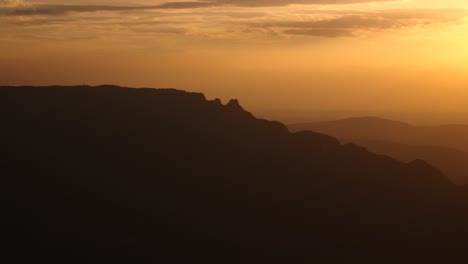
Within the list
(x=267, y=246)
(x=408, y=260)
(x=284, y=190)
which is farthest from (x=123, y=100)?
(x=408, y=260)

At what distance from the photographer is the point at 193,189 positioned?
131250 mm

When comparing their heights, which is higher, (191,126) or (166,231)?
(191,126)

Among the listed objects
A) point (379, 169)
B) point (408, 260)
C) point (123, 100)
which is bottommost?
point (408, 260)

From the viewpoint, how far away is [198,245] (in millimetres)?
115812

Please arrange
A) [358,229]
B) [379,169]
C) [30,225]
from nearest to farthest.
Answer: [30,225]
[358,229]
[379,169]

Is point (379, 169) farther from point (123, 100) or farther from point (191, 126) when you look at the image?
point (123, 100)

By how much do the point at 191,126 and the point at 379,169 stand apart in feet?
122

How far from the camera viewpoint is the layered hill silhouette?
4582 inches

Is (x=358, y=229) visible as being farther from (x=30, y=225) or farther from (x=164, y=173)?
(x=30, y=225)

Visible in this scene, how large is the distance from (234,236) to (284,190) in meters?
18.9

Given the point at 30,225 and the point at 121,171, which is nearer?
the point at 30,225

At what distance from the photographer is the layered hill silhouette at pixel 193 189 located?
116375mm

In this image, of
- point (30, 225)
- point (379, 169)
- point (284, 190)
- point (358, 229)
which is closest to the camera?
point (30, 225)

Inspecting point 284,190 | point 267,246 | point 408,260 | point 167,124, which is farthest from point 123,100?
point 408,260
